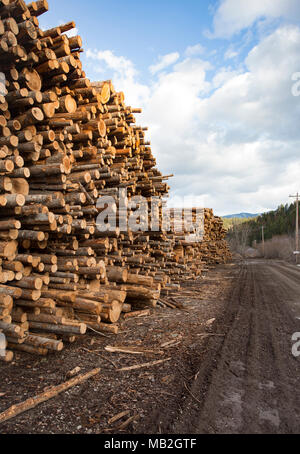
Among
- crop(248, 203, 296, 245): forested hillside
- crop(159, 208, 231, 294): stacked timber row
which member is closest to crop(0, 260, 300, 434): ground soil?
crop(159, 208, 231, 294): stacked timber row

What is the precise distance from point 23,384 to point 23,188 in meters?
2.83

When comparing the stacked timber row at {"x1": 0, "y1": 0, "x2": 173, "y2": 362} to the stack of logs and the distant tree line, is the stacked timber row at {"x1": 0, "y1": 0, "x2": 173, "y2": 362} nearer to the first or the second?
the stack of logs

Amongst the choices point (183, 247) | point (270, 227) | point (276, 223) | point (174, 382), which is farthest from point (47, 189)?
point (276, 223)

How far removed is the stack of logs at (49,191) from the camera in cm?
427

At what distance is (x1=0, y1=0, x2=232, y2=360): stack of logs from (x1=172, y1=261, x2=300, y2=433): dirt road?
1979 millimetres

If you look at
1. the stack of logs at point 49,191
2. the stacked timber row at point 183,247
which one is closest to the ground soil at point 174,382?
the stack of logs at point 49,191

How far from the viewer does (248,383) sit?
3600 mm

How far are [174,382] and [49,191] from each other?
3.68 metres

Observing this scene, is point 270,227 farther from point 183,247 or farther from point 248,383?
point 248,383

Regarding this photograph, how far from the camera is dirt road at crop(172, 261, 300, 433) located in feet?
9.20
